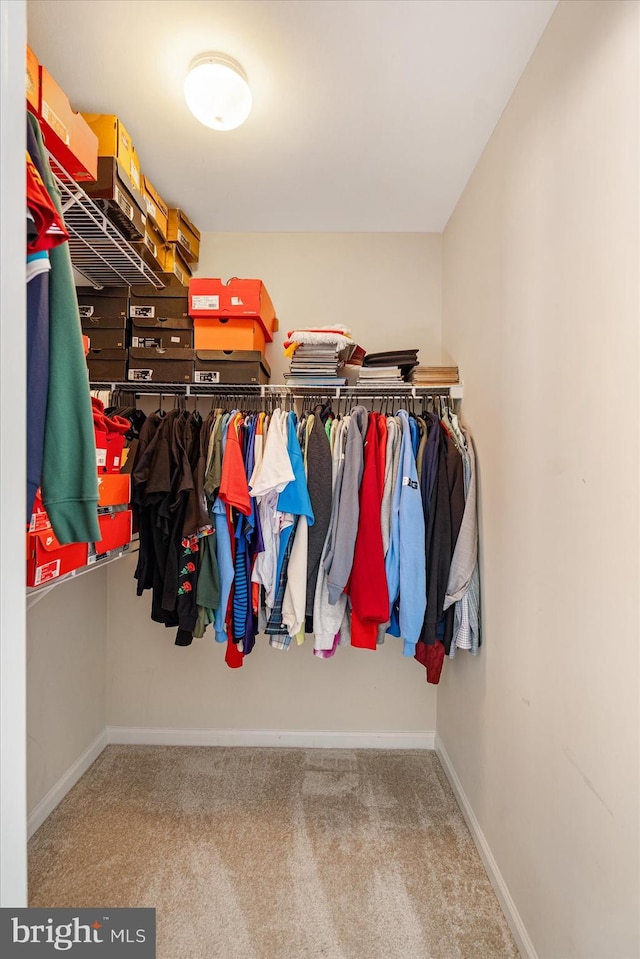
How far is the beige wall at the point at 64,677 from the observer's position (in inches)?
77.6

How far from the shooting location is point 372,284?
2.62 metres

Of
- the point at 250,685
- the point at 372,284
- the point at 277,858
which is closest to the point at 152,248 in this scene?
the point at 372,284

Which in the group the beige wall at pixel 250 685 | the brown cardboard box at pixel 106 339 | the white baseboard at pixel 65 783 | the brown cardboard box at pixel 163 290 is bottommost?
the white baseboard at pixel 65 783

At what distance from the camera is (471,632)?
76.3 inches

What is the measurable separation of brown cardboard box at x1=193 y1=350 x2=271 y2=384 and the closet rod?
0.09 ft

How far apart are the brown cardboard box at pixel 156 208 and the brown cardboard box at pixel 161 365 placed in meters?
0.55

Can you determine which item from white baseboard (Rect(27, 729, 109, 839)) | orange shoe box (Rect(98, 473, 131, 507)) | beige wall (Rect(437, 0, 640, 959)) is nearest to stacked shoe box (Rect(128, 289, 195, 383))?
orange shoe box (Rect(98, 473, 131, 507))

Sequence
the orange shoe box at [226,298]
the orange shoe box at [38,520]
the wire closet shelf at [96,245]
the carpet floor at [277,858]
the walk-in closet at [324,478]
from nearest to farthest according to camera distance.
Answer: the walk-in closet at [324,478] < the orange shoe box at [38,520] < the carpet floor at [277,858] < the wire closet shelf at [96,245] < the orange shoe box at [226,298]

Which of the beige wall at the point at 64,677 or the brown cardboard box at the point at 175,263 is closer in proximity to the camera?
the beige wall at the point at 64,677

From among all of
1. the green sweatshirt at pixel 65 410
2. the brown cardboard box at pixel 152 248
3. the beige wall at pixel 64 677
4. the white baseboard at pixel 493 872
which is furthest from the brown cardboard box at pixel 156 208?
the white baseboard at pixel 493 872

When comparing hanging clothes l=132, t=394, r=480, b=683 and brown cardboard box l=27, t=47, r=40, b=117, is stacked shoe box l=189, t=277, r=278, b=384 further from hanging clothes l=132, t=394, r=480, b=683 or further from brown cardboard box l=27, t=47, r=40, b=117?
brown cardboard box l=27, t=47, r=40, b=117

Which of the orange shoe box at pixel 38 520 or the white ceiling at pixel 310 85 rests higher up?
the white ceiling at pixel 310 85

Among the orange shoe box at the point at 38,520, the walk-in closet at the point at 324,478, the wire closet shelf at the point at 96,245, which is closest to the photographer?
the walk-in closet at the point at 324,478

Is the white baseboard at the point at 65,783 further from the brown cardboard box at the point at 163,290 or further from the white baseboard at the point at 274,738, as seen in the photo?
the brown cardboard box at the point at 163,290
